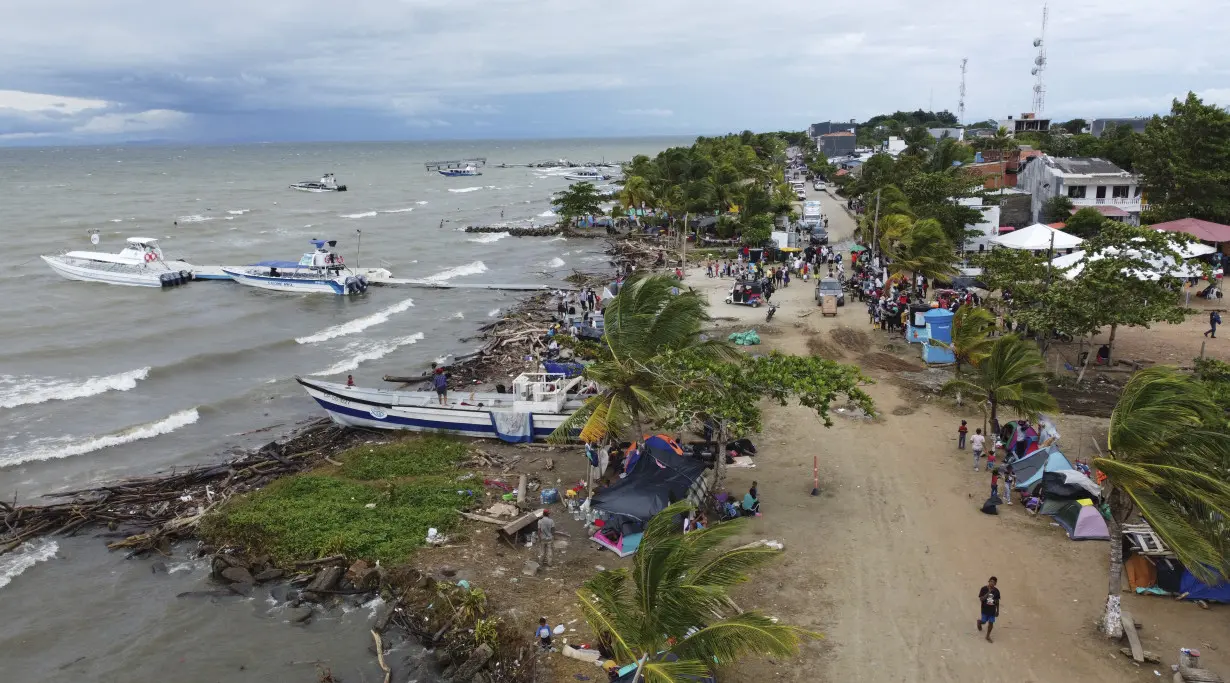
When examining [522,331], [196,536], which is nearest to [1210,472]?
[196,536]

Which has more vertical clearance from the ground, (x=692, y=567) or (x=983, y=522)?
(x=692, y=567)

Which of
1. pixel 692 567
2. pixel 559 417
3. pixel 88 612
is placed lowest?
pixel 88 612

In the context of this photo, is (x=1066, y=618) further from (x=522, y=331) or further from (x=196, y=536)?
(x=522, y=331)

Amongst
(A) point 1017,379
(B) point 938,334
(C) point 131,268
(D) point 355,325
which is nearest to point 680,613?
(A) point 1017,379

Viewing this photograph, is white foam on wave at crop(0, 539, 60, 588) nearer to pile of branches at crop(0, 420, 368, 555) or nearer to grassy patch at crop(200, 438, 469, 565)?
pile of branches at crop(0, 420, 368, 555)

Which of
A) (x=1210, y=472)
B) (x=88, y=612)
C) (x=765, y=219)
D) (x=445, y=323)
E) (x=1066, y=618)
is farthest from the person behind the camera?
(x=765, y=219)
